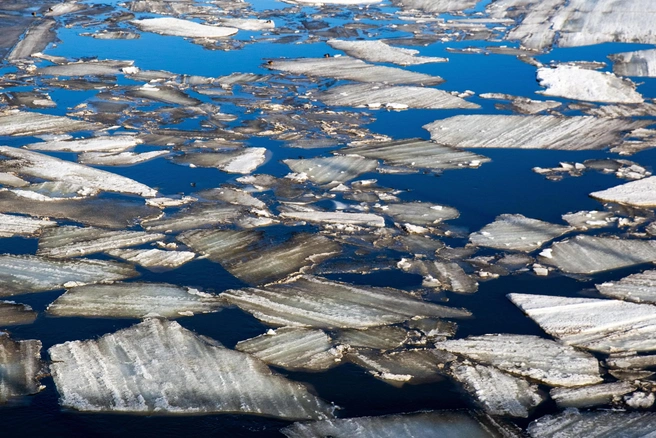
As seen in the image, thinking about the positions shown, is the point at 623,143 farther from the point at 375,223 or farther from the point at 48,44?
the point at 48,44

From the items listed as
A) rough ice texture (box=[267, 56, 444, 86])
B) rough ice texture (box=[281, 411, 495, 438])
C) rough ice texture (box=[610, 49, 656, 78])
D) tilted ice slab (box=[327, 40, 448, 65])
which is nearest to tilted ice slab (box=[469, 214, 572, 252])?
rough ice texture (box=[281, 411, 495, 438])

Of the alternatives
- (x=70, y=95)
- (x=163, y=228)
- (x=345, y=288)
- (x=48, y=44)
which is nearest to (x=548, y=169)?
(x=345, y=288)

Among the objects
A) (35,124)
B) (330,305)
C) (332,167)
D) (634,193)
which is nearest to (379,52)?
(332,167)

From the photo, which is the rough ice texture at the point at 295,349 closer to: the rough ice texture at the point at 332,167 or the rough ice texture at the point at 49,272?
the rough ice texture at the point at 49,272

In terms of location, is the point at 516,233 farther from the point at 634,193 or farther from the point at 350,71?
the point at 350,71

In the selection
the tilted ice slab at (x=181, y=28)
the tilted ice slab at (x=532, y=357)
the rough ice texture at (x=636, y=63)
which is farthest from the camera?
the tilted ice slab at (x=181, y=28)

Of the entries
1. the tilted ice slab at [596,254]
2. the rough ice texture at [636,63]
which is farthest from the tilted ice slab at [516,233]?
the rough ice texture at [636,63]
